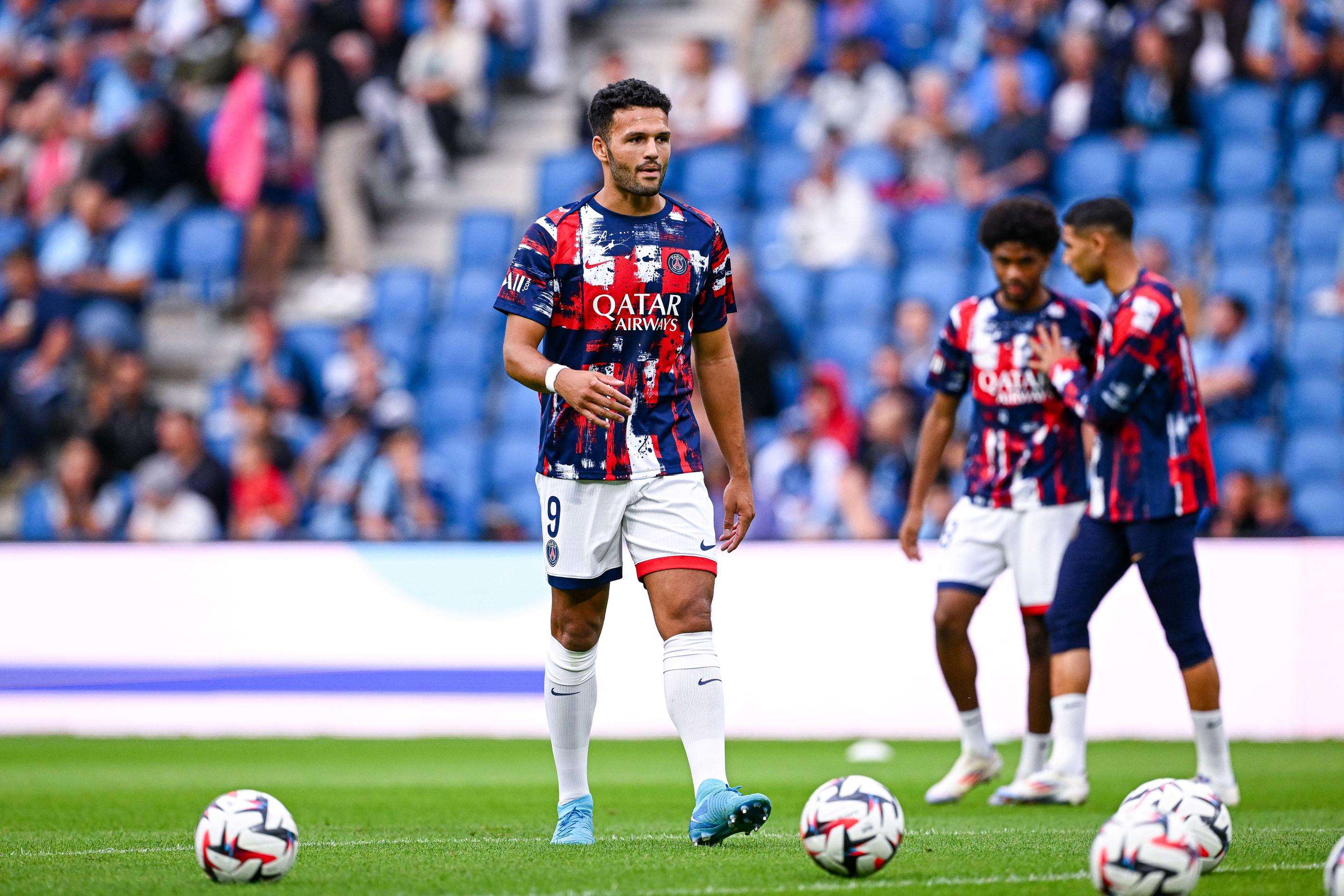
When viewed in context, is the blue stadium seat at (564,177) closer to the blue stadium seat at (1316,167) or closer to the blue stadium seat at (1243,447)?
the blue stadium seat at (1316,167)

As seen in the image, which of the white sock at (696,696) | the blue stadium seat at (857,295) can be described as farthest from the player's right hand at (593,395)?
the blue stadium seat at (857,295)

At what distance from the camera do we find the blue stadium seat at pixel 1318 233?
13109 mm

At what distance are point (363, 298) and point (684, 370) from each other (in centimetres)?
1093

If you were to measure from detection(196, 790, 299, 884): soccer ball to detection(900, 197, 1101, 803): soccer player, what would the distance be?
3303 millimetres

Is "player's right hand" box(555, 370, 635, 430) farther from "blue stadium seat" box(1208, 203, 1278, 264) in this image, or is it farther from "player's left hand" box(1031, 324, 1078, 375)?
"blue stadium seat" box(1208, 203, 1278, 264)

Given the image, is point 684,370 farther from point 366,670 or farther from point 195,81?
point 195,81

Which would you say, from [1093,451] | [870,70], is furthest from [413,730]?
[870,70]

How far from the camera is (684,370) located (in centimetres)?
552

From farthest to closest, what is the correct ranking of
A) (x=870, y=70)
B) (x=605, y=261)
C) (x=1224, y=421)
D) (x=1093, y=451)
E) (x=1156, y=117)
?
(x=870, y=70) < (x=1156, y=117) < (x=1224, y=421) < (x=1093, y=451) < (x=605, y=261)

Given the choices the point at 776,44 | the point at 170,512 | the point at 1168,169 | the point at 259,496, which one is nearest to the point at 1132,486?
the point at 1168,169

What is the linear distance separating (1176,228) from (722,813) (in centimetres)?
965

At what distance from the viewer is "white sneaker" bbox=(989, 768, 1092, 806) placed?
6945 millimetres

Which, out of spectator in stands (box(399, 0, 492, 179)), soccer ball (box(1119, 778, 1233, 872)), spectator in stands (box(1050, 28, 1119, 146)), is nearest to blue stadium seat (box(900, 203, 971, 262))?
spectator in stands (box(1050, 28, 1119, 146))

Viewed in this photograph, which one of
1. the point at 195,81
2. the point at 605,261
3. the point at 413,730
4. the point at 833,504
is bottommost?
the point at 413,730
